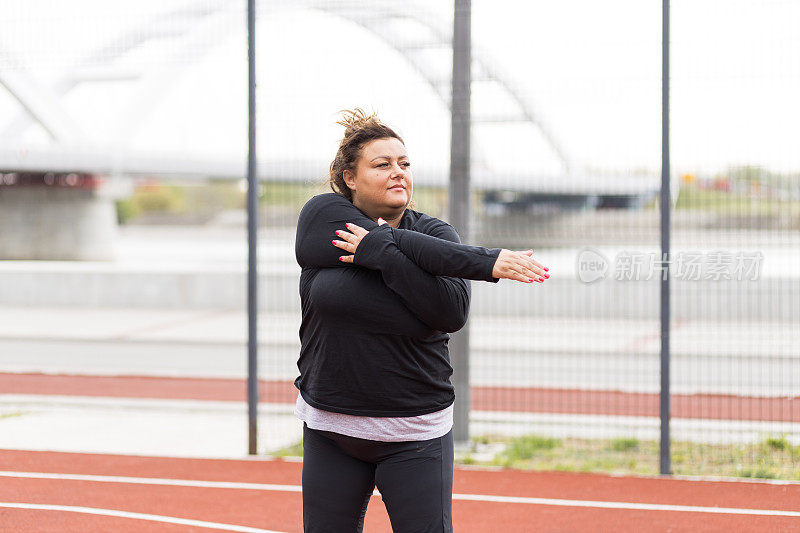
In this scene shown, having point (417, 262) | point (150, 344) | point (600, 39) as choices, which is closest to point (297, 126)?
point (600, 39)

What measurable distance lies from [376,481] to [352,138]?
2.98 feet

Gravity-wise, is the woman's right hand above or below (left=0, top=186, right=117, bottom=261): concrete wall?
below

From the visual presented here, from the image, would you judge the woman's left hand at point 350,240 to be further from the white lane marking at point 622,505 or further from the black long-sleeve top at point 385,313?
the white lane marking at point 622,505

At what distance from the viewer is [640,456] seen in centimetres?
638

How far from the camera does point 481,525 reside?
16.0 feet

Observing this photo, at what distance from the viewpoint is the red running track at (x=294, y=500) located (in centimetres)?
488

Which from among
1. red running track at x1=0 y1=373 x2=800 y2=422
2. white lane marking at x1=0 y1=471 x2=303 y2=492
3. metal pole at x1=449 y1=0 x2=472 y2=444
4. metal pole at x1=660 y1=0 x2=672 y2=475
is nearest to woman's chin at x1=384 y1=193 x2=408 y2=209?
white lane marking at x1=0 y1=471 x2=303 y2=492

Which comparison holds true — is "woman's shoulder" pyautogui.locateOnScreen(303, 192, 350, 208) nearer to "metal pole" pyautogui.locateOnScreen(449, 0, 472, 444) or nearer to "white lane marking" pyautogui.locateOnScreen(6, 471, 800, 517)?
"white lane marking" pyautogui.locateOnScreen(6, 471, 800, 517)

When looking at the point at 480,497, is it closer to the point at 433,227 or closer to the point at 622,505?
the point at 622,505

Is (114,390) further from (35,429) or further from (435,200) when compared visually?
(435,200)

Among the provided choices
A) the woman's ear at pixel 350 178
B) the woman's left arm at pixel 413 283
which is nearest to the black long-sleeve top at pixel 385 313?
the woman's left arm at pixel 413 283

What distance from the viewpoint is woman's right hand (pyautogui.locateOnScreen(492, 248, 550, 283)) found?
242 centimetres

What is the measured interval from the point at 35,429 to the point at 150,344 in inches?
228

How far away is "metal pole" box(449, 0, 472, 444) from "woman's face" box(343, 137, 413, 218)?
3697mm
